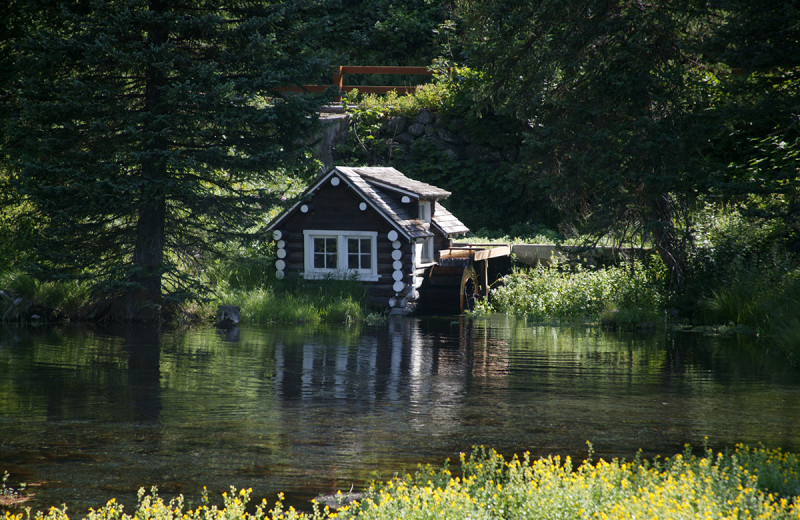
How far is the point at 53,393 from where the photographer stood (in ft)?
37.8

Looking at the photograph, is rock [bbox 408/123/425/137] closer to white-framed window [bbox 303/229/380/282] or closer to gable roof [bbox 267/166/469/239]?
gable roof [bbox 267/166/469/239]

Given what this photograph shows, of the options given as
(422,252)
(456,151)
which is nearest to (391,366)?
(422,252)

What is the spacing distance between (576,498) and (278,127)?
1482 cm

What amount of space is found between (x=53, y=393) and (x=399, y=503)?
23.8 ft

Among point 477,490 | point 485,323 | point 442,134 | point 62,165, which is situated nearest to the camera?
point 477,490

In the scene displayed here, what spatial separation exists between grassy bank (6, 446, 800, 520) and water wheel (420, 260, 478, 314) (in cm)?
1538

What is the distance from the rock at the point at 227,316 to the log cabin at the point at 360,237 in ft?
7.92

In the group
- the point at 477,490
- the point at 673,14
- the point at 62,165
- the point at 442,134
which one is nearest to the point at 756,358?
the point at 673,14

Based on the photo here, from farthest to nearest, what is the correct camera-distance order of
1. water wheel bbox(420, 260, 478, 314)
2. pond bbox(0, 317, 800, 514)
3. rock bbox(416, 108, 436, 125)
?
rock bbox(416, 108, 436, 125) → water wheel bbox(420, 260, 478, 314) → pond bbox(0, 317, 800, 514)

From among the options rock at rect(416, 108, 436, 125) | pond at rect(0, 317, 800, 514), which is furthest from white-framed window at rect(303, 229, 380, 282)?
rock at rect(416, 108, 436, 125)

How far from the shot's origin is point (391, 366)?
45.8ft

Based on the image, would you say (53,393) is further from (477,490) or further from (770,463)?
(770,463)

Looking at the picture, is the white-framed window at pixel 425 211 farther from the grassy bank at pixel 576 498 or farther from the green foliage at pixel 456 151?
the grassy bank at pixel 576 498

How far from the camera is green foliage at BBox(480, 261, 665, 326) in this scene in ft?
65.8
